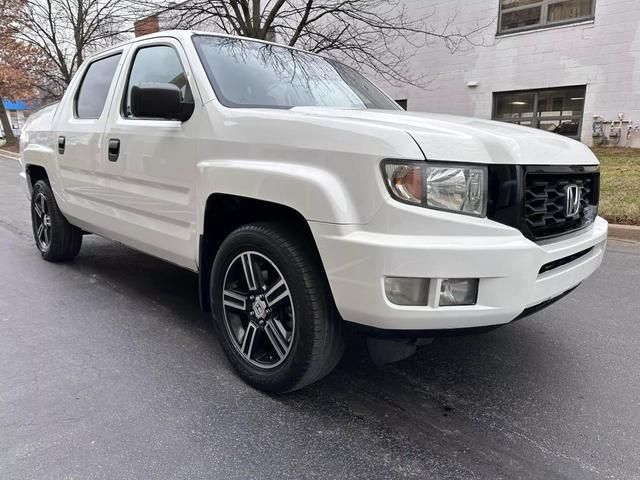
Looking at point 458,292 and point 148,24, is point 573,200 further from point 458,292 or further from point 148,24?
point 148,24

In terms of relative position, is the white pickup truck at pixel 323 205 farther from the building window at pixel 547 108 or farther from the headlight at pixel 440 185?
the building window at pixel 547 108

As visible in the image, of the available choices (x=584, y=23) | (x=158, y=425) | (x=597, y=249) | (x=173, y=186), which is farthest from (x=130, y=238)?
(x=584, y=23)

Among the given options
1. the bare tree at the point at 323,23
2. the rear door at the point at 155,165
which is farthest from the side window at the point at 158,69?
the bare tree at the point at 323,23

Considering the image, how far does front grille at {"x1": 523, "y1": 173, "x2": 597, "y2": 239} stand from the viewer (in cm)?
219

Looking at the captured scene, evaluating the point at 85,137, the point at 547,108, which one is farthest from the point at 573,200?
the point at 547,108

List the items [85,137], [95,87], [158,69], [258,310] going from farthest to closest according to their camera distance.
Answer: [95,87] < [85,137] < [158,69] < [258,310]

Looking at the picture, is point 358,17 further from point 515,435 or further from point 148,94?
point 515,435

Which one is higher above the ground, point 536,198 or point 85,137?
point 85,137

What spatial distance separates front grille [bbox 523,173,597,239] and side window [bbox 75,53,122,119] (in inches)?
125

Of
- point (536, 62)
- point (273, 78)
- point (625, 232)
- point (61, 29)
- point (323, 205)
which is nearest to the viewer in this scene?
point (323, 205)

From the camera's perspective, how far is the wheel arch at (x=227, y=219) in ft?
8.09

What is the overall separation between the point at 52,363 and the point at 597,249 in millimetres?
3176

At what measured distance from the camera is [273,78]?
10.2 feet

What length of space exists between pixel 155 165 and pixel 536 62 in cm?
1282
